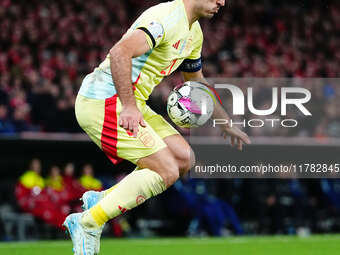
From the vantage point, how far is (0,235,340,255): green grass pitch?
29.6 feet

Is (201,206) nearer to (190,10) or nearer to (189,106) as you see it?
(189,106)

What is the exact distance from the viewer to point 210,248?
977 cm

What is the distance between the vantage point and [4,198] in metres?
12.5

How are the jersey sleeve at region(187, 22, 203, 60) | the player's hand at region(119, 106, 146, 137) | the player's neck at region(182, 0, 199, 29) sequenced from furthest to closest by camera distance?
the jersey sleeve at region(187, 22, 203, 60), the player's neck at region(182, 0, 199, 29), the player's hand at region(119, 106, 146, 137)

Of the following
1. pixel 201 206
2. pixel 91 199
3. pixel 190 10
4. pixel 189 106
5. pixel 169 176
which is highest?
pixel 190 10

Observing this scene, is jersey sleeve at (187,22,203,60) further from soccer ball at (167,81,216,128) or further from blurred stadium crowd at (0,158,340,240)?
blurred stadium crowd at (0,158,340,240)

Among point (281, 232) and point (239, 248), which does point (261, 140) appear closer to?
point (281, 232)

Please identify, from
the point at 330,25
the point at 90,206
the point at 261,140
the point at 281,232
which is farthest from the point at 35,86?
the point at 330,25

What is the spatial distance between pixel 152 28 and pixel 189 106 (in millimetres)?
843

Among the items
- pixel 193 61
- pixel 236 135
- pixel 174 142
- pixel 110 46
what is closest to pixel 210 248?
pixel 236 135

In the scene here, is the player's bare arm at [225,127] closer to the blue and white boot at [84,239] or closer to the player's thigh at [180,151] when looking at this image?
the player's thigh at [180,151]

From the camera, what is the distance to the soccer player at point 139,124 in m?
5.35

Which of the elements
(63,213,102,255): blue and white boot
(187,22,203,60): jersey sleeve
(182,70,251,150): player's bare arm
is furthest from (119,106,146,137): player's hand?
(182,70,251,150): player's bare arm

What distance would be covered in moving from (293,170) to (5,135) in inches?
206
